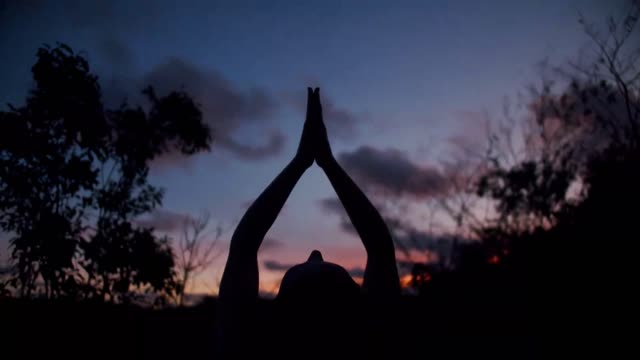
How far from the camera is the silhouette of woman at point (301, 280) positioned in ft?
8.25

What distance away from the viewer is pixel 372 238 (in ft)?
9.06

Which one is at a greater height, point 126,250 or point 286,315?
point 126,250

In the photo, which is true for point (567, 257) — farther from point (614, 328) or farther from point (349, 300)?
point (349, 300)

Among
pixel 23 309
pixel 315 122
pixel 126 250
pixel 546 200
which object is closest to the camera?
pixel 315 122

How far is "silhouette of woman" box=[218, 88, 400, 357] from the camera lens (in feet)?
8.25

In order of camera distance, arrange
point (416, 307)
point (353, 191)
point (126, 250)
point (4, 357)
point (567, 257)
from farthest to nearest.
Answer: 1. point (416, 307)
2. point (567, 257)
3. point (126, 250)
4. point (4, 357)
5. point (353, 191)

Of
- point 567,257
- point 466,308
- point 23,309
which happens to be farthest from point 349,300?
point 466,308

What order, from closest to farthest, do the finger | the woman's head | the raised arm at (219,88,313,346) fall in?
the raised arm at (219,88,313,346) < the woman's head < the finger

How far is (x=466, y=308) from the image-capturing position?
55.6 feet

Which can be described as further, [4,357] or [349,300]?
[4,357]

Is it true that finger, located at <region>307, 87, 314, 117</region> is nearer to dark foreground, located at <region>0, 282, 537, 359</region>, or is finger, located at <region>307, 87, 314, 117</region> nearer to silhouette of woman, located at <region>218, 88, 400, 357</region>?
silhouette of woman, located at <region>218, 88, 400, 357</region>

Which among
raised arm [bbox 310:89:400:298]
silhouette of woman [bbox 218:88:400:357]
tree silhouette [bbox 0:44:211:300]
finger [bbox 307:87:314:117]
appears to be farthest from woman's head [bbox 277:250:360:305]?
tree silhouette [bbox 0:44:211:300]

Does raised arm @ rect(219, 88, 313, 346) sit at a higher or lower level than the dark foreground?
higher

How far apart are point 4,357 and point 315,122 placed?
764 centimetres
